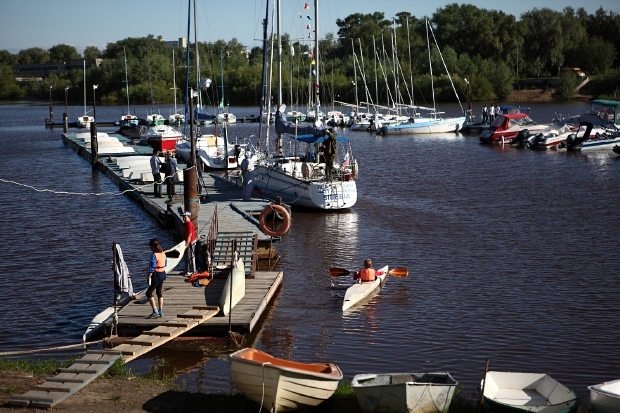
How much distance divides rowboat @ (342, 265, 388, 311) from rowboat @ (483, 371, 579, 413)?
267 inches

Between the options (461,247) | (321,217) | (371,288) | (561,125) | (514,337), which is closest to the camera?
(514,337)

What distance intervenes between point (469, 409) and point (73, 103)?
13815 cm

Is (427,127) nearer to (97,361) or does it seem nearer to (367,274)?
(367,274)

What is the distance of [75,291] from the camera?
2153 centimetres

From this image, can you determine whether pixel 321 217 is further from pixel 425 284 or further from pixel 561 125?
pixel 561 125

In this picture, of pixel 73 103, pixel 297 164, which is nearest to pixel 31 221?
pixel 297 164

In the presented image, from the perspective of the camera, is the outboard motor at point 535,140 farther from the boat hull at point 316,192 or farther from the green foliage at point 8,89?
the green foliage at point 8,89

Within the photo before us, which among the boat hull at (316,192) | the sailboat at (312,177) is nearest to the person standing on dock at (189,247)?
the sailboat at (312,177)

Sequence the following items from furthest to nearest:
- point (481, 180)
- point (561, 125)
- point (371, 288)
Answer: point (561, 125)
point (481, 180)
point (371, 288)

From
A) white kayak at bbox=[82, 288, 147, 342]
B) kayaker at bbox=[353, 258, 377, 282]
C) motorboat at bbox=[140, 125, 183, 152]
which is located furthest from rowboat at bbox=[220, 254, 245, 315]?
motorboat at bbox=[140, 125, 183, 152]

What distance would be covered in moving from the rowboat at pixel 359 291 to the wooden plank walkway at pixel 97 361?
362 cm

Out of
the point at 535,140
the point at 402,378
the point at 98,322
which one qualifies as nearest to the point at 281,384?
the point at 402,378

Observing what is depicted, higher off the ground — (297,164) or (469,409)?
(297,164)

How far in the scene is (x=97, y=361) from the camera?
13711mm
